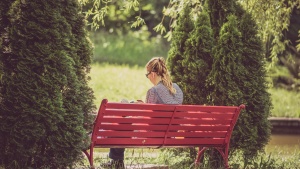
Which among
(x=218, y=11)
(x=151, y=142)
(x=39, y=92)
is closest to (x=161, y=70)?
(x=151, y=142)

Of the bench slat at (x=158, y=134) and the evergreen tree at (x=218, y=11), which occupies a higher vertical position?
the evergreen tree at (x=218, y=11)

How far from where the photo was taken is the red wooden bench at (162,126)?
704 centimetres

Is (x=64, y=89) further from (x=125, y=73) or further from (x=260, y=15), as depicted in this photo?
(x=125, y=73)

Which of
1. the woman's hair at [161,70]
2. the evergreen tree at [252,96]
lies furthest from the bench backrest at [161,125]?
the evergreen tree at [252,96]

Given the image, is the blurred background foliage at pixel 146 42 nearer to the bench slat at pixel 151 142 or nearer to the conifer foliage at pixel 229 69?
the conifer foliage at pixel 229 69

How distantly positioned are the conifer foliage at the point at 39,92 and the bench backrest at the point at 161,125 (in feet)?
0.92

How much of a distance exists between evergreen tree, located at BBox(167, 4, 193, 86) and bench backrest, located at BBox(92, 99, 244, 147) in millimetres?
1199

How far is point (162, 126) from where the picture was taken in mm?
7371

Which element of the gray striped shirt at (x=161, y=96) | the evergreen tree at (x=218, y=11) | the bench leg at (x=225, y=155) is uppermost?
the evergreen tree at (x=218, y=11)

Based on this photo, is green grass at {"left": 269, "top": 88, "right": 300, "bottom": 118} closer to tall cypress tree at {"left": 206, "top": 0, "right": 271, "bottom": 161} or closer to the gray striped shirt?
tall cypress tree at {"left": 206, "top": 0, "right": 271, "bottom": 161}

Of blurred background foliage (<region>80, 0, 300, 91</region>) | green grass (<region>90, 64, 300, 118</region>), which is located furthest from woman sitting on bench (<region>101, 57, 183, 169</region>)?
green grass (<region>90, 64, 300, 118</region>)

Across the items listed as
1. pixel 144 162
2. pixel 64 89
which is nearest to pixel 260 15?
pixel 144 162

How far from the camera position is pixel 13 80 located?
21.6 ft

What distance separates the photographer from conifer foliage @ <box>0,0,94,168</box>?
6602mm
